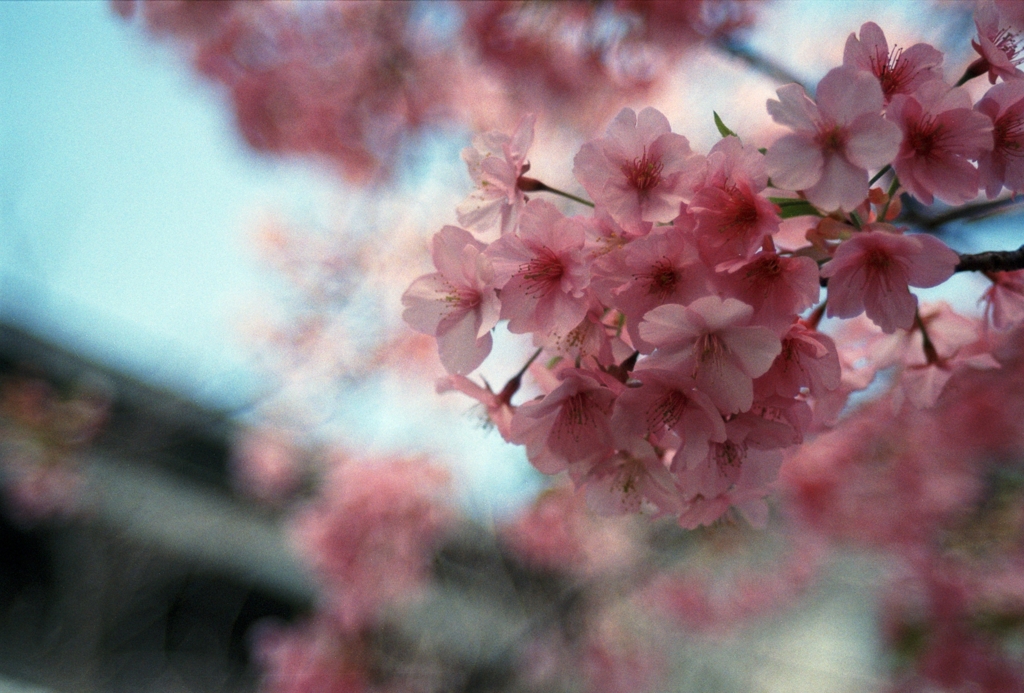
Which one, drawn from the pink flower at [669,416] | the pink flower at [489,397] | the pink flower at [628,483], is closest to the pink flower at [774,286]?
the pink flower at [669,416]

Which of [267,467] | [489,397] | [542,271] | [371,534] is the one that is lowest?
[267,467]

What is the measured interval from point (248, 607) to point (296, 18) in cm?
490

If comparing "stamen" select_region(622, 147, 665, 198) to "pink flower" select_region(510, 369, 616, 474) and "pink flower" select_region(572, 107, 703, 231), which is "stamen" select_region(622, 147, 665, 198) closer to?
"pink flower" select_region(572, 107, 703, 231)

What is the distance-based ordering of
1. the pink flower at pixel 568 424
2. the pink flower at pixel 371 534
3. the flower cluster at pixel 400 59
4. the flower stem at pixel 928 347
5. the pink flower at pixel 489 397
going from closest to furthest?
1. the pink flower at pixel 568 424
2. the pink flower at pixel 489 397
3. the flower stem at pixel 928 347
4. the flower cluster at pixel 400 59
5. the pink flower at pixel 371 534

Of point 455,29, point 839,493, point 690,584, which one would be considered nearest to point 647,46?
point 455,29

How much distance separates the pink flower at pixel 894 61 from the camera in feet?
2.35

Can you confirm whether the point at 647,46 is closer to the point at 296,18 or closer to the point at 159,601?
the point at 296,18

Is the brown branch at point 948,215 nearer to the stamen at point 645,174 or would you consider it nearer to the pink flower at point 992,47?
the pink flower at point 992,47

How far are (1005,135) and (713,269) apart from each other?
1.32 feet

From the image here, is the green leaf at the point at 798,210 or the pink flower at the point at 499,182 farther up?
the green leaf at the point at 798,210

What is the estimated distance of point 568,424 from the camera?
0.77 meters

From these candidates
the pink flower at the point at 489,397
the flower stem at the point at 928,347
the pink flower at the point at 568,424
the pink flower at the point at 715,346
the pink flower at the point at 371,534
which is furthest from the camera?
the pink flower at the point at 371,534

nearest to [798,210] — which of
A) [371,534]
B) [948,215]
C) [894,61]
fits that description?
[894,61]

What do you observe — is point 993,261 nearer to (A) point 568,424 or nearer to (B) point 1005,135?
(B) point 1005,135
